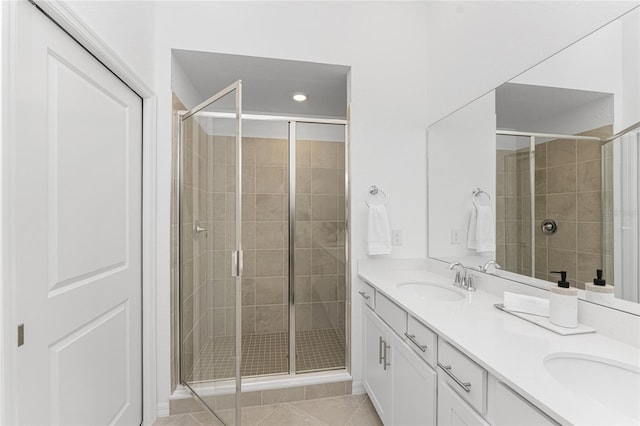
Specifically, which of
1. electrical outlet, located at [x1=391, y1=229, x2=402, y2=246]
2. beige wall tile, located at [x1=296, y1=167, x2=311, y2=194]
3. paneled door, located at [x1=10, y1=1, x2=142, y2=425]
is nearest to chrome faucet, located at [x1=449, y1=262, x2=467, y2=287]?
electrical outlet, located at [x1=391, y1=229, x2=402, y2=246]

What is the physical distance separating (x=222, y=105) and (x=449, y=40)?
5.12ft

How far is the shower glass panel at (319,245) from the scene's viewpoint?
7.34ft

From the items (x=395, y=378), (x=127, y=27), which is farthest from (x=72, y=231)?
(x=395, y=378)

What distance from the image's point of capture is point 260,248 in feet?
8.03

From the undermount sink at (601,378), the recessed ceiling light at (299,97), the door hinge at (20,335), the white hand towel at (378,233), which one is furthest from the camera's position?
the recessed ceiling light at (299,97)

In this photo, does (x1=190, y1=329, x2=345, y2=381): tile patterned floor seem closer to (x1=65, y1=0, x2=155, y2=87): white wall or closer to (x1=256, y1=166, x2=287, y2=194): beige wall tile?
(x1=256, y1=166, x2=287, y2=194): beige wall tile

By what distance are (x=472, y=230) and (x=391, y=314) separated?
29.1 inches

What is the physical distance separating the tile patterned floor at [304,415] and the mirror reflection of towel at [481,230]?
125 centimetres

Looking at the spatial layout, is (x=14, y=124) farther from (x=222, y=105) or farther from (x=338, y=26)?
(x=338, y=26)

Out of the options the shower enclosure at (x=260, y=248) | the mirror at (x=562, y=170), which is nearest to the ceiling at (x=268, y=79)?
the shower enclosure at (x=260, y=248)

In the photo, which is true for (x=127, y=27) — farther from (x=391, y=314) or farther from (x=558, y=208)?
(x=558, y=208)

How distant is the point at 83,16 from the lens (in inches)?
46.7

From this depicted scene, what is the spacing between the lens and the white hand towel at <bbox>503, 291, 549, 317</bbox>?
3.96 feet

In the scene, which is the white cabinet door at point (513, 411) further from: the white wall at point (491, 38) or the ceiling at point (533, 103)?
the white wall at point (491, 38)
